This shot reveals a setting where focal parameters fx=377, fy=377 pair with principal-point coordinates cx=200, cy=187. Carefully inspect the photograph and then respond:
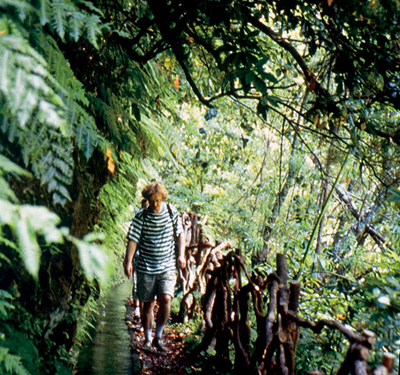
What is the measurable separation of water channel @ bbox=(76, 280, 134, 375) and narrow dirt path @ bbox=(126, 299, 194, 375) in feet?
0.39

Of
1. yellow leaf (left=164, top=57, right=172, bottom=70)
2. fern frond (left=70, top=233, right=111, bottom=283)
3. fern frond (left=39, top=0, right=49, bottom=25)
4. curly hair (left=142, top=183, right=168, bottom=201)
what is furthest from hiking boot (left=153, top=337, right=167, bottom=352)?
fern frond (left=39, top=0, right=49, bottom=25)

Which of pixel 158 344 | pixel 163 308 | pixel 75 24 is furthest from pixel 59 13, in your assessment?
pixel 158 344

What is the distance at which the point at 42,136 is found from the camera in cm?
163

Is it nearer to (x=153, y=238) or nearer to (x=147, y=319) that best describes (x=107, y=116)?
(x=153, y=238)

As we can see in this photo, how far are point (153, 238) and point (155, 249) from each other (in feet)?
0.47

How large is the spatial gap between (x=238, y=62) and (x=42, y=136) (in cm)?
166

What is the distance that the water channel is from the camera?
4.14 m

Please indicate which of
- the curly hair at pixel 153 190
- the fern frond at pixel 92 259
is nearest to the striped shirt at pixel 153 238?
the curly hair at pixel 153 190

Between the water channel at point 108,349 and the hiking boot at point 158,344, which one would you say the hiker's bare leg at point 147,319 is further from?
the water channel at point 108,349

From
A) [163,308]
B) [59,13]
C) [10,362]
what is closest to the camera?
[59,13]

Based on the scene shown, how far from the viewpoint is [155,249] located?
4727mm

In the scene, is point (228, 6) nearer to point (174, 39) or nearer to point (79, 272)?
point (174, 39)

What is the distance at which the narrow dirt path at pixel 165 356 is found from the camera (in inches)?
167

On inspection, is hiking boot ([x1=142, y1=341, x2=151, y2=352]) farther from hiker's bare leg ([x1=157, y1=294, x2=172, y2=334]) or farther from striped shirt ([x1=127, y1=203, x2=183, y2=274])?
striped shirt ([x1=127, y1=203, x2=183, y2=274])
